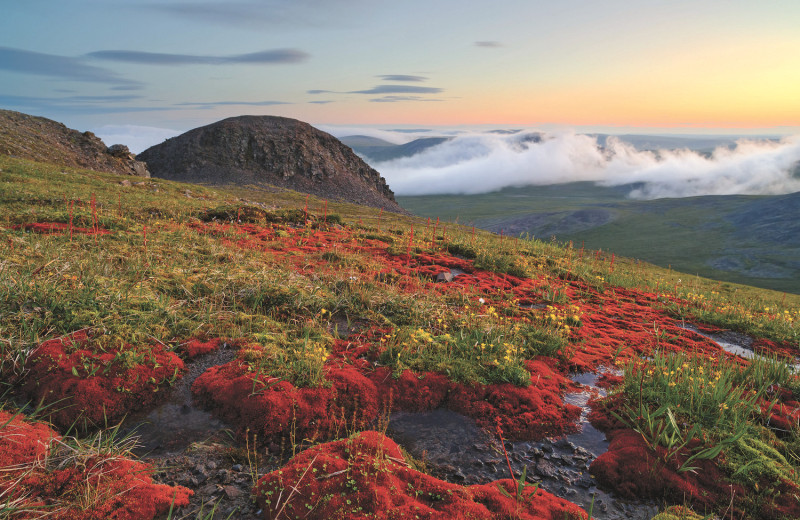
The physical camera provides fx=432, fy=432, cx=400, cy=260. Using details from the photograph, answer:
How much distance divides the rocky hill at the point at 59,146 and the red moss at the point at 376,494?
166 feet

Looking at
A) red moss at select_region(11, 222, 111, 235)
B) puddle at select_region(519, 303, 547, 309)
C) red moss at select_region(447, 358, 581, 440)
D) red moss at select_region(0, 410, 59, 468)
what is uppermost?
red moss at select_region(11, 222, 111, 235)

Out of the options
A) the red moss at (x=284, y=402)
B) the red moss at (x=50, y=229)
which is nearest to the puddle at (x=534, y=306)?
the red moss at (x=284, y=402)

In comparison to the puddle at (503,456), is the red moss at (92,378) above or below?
above

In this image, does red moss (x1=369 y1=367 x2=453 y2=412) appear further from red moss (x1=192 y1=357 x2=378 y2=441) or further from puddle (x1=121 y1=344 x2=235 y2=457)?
puddle (x1=121 y1=344 x2=235 y2=457)

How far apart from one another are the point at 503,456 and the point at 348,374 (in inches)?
83.5

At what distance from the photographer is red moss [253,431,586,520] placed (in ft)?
11.3

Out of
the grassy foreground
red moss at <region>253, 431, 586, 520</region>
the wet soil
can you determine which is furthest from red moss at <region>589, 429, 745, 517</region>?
the wet soil

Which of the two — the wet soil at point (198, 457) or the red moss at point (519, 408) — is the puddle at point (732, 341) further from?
the wet soil at point (198, 457)

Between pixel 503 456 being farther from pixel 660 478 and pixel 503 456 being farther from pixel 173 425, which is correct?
pixel 173 425

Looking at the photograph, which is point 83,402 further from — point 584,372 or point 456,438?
point 584,372

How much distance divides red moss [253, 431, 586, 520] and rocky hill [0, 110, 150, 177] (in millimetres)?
50657

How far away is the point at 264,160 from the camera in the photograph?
263 ft

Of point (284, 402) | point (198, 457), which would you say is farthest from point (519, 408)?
point (198, 457)

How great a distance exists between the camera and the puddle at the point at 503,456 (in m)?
4.18
